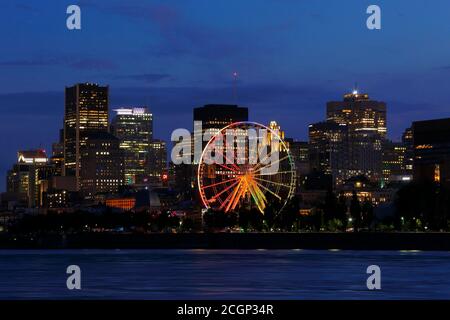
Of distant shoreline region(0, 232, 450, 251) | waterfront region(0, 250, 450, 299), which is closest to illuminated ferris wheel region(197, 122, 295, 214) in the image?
distant shoreline region(0, 232, 450, 251)

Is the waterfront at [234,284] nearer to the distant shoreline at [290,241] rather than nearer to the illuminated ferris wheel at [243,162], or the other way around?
the illuminated ferris wheel at [243,162]

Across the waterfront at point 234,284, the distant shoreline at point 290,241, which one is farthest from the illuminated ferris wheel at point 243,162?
the waterfront at point 234,284

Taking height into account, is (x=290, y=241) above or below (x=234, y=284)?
below

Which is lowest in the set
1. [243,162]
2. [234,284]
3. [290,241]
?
[290,241]

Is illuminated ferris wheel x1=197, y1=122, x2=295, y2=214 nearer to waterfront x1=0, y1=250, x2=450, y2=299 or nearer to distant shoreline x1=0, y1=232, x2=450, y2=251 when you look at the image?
distant shoreline x1=0, y1=232, x2=450, y2=251

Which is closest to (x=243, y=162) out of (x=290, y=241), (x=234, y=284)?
(x=290, y=241)

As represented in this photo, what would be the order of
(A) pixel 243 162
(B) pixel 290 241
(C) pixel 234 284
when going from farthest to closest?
(B) pixel 290 241 < (A) pixel 243 162 < (C) pixel 234 284

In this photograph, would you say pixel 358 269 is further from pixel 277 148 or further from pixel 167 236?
pixel 167 236

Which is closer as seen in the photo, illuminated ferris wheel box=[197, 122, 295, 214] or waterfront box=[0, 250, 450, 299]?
waterfront box=[0, 250, 450, 299]

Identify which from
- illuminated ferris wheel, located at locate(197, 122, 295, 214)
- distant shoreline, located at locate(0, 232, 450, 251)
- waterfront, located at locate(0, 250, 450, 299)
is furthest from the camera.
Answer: distant shoreline, located at locate(0, 232, 450, 251)

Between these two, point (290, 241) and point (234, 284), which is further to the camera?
point (290, 241)

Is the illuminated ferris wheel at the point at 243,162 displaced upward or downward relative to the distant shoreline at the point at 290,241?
upward

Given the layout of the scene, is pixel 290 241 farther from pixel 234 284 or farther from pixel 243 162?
pixel 234 284

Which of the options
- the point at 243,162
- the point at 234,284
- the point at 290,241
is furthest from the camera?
the point at 290,241
